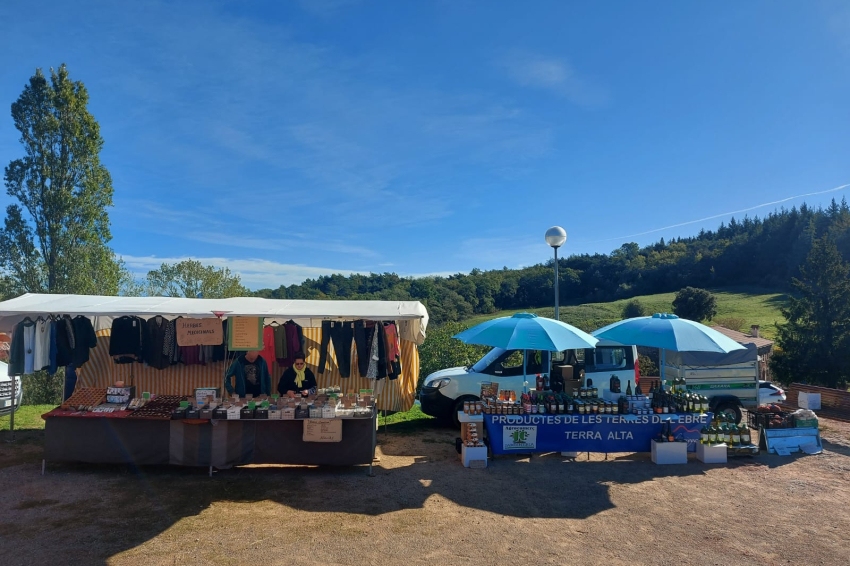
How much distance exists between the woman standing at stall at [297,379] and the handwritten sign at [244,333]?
95 centimetres

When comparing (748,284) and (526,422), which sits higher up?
(748,284)

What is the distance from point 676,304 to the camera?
139 feet

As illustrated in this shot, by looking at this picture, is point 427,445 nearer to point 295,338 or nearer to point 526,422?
point 526,422

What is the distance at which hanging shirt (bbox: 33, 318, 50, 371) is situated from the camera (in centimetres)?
798

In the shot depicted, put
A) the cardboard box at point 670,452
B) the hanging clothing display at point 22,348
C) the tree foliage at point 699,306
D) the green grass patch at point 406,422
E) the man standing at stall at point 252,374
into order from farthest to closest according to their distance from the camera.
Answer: the tree foliage at point 699,306
the green grass patch at point 406,422
the man standing at stall at point 252,374
the hanging clothing display at point 22,348
the cardboard box at point 670,452

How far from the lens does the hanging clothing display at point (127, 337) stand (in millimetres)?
8531

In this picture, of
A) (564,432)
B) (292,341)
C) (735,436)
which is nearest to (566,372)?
(564,432)

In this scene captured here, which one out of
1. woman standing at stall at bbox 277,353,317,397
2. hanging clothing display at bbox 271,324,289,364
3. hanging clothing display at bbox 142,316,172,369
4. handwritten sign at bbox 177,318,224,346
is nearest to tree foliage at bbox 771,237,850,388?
woman standing at stall at bbox 277,353,317,397

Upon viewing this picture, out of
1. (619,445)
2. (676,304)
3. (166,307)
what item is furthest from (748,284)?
(166,307)

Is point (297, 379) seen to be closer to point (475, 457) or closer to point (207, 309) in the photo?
point (207, 309)

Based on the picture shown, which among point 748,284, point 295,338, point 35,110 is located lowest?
point 295,338

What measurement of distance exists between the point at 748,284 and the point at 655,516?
6166 centimetres

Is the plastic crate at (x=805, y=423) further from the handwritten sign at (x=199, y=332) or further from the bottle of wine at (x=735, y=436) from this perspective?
the handwritten sign at (x=199, y=332)

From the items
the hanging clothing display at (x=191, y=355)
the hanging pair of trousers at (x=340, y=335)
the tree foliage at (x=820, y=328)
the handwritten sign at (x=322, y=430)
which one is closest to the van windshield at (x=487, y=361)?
the hanging pair of trousers at (x=340, y=335)
